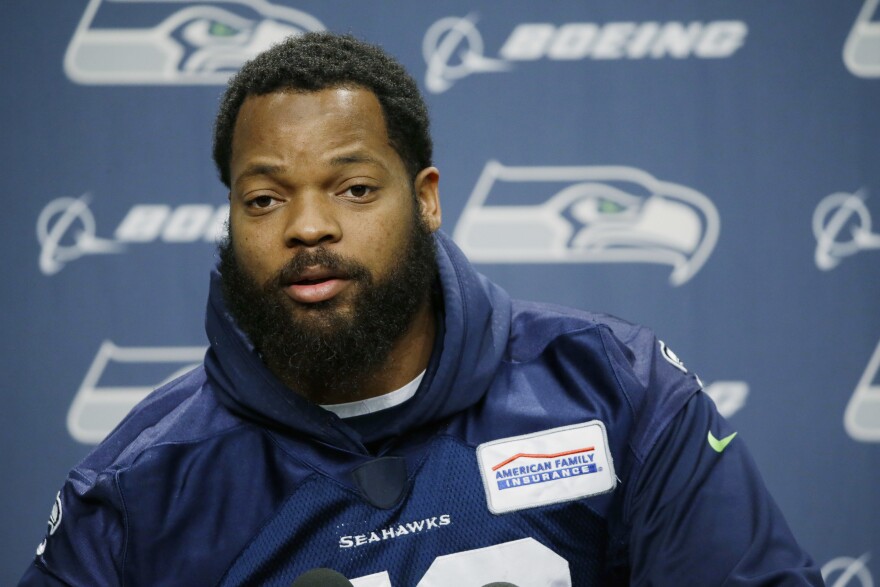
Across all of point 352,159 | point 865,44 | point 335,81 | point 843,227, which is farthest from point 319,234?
point 865,44

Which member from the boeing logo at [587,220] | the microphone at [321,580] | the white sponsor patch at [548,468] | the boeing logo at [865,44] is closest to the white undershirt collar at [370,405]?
the white sponsor patch at [548,468]

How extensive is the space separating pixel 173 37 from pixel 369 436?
126 centimetres

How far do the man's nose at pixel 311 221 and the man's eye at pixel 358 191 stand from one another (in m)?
0.04

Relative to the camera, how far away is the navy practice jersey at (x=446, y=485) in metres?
1.36

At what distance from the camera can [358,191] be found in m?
1.41

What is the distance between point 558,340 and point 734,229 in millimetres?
989

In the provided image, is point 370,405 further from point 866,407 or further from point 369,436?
point 866,407

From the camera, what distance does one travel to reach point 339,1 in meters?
2.36

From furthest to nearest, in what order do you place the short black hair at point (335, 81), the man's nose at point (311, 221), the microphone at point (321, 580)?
1. the short black hair at point (335, 81)
2. the man's nose at point (311, 221)
3. the microphone at point (321, 580)

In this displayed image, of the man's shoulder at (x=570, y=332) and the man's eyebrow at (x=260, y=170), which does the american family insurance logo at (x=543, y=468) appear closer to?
the man's shoulder at (x=570, y=332)

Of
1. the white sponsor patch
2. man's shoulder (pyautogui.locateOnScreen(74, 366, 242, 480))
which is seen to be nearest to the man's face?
man's shoulder (pyautogui.locateOnScreen(74, 366, 242, 480))

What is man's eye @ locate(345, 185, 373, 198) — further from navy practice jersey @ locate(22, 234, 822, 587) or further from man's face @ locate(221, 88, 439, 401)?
navy practice jersey @ locate(22, 234, 822, 587)

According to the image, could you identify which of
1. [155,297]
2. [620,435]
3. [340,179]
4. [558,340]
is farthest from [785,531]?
[155,297]

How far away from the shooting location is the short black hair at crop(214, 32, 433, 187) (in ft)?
4.72
